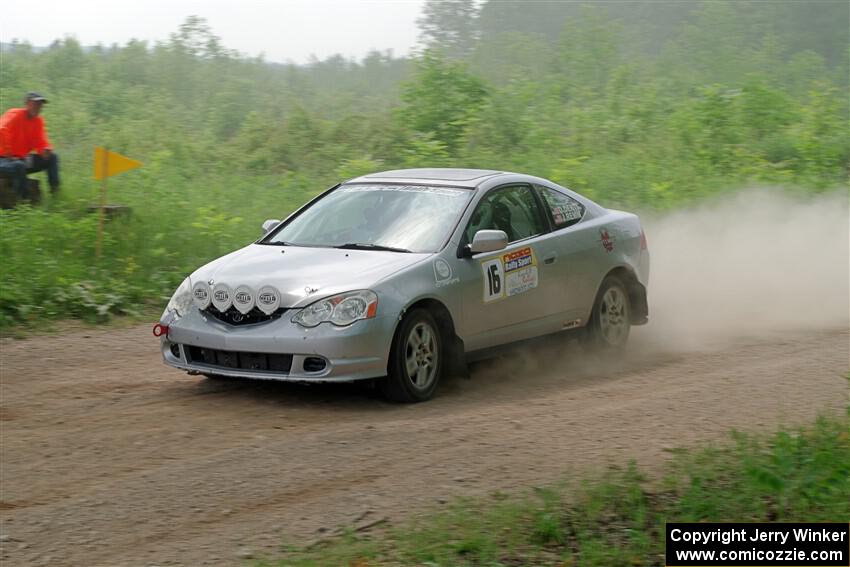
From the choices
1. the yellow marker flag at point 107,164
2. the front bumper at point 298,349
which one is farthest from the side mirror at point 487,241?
the yellow marker flag at point 107,164

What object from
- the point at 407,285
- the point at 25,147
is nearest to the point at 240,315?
the point at 407,285

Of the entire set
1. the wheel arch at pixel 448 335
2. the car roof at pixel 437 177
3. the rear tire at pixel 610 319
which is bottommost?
the rear tire at pixel 610 319

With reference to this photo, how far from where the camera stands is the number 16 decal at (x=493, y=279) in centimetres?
869

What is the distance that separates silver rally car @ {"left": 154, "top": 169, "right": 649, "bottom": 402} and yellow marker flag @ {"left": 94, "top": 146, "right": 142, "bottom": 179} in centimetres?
407

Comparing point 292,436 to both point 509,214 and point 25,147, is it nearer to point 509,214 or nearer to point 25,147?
point 509,214

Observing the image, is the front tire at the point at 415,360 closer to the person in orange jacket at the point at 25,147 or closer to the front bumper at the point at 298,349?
the front bumper at the point at 298,349

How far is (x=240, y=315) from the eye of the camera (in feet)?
26.0

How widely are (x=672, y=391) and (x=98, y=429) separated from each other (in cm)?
398

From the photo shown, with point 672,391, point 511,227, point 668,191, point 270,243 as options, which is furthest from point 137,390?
point 668,191

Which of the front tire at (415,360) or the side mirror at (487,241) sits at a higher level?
the side mirror at (487,241)

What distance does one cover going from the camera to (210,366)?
8.02 metres

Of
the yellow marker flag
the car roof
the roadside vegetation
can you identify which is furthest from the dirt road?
the yellow marker flag

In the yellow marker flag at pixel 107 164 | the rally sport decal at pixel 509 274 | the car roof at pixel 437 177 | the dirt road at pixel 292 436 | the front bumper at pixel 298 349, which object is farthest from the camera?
the yellow marker flag at pixel 107 164

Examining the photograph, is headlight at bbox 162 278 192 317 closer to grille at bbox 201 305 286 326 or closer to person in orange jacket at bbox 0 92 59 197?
grille at bbox 201 305 286 326
